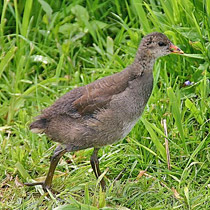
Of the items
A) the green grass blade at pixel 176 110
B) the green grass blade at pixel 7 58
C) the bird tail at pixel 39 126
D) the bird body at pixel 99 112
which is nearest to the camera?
the bird body at pixel 99 112

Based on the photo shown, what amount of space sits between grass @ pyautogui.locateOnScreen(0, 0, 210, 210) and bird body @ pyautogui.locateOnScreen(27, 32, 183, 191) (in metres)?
0.27

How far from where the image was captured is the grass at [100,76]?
4758 millimetres

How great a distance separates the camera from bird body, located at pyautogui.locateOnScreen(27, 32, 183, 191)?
4594 millimetres

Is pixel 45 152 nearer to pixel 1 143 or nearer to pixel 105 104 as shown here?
pixel 1 143

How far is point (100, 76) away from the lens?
5855 mm

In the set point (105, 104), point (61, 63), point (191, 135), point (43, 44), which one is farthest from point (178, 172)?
point (43, 44)

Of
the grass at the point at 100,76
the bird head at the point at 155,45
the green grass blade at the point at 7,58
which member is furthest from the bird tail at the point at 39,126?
the green grass blade at the point at 7,58

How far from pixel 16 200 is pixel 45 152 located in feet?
1.90

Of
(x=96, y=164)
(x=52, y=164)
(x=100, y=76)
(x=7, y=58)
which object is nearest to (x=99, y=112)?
(x=96, y=164)

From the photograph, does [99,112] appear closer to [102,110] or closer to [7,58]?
[102,110]

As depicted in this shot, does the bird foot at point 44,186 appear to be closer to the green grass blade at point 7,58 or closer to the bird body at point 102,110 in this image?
Answer: the bird body at point 102,110

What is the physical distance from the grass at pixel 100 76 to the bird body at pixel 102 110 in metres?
0.27

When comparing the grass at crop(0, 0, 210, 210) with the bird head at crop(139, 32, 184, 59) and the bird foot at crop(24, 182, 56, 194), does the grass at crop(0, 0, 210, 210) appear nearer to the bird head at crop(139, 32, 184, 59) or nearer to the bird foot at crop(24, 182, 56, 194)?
the bird foot at crop(24, 182, 56, 194)

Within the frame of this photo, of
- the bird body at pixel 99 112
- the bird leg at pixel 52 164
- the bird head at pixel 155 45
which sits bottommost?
the bird leg at pixel 52 164
